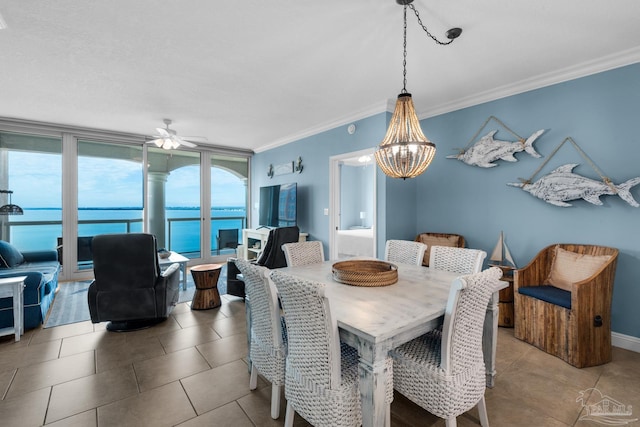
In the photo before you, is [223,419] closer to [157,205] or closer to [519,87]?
[519,87]

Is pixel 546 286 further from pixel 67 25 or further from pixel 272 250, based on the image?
pixel 67 25

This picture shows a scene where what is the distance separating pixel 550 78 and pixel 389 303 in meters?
3.01

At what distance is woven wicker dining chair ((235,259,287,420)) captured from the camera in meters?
1.69

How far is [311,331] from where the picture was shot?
4.51 feet

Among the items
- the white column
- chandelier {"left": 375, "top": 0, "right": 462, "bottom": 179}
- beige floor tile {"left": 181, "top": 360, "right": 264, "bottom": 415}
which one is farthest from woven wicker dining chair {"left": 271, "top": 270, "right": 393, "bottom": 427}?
the white column

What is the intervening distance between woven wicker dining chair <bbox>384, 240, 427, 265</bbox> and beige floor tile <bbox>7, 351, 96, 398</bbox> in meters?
2.69

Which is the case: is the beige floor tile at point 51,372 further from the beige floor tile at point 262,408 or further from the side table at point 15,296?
the beige floor tile at point 262,408

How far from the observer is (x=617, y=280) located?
266 cm

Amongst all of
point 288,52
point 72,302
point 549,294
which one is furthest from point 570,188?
point 72,302

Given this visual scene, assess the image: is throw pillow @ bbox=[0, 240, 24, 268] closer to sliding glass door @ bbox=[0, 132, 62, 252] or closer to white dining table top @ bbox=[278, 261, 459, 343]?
sliding glass door @ bbox=[0, 132, 62, 252]

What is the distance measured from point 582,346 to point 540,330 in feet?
0.99

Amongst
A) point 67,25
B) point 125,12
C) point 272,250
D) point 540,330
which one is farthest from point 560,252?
point 67,25

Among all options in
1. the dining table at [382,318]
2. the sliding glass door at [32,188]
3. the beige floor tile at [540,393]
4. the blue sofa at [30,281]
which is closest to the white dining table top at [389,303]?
the dining table at [382,318]

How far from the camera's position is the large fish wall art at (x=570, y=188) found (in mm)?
2547
